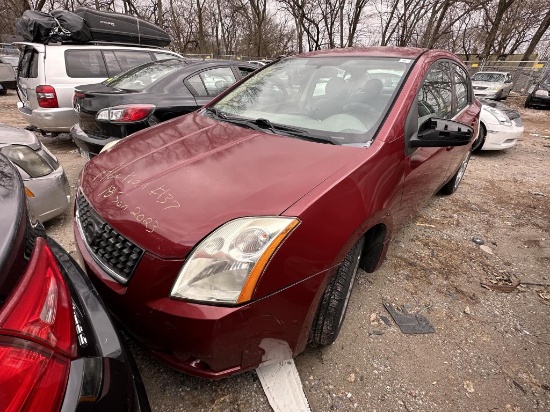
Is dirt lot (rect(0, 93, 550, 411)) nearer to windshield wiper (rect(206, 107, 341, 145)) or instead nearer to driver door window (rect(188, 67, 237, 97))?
windshield wiper (rect(206, 107, 341, 145))

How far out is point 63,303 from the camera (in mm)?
912

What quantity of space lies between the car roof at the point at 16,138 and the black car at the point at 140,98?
0.66 m

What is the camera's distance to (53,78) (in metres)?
4.72

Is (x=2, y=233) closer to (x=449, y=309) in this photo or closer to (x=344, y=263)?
(x=344, y=263)

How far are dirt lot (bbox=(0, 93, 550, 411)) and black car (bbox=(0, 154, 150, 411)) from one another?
717 mm

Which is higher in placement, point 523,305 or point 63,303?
point 63,303

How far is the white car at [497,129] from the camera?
560 centimetres

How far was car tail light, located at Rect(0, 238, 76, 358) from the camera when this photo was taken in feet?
2.44

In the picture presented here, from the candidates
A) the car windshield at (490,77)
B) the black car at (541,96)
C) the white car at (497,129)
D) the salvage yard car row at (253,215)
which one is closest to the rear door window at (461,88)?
the salvage yard car row at (253,215)

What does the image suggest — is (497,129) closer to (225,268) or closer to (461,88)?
(461,88)

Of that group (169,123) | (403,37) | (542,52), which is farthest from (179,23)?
(542,52)

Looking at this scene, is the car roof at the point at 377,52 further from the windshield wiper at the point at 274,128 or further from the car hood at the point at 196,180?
the car hood at the point at 196,180

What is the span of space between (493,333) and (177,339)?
196 cm

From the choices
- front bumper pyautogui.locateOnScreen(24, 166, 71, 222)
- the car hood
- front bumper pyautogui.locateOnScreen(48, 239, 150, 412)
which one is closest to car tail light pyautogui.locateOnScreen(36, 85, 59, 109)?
front bumper pyautogui.locateOnScreen(24, 166, 71, 222)
